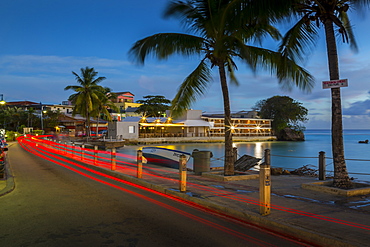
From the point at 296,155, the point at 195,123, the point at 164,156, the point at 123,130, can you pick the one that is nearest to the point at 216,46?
the point at 164,156

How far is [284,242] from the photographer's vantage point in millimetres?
5578

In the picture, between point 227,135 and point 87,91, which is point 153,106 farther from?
point 227,135

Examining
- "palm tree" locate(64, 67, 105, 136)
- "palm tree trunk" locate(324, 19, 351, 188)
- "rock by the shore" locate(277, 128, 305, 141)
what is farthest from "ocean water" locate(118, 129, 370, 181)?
"rock by the shore" locate(277, 128, 305, 141)

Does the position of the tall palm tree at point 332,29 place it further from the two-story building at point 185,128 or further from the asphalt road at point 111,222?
the two-story building at point 185,128

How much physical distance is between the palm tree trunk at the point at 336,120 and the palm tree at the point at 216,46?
4.28ft

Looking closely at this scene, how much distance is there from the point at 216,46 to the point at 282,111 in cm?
8178

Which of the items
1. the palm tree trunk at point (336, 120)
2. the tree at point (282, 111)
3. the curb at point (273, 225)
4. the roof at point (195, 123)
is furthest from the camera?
the tree at point (282, 111)

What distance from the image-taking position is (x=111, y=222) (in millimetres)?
6719

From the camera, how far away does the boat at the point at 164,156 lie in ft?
61.8

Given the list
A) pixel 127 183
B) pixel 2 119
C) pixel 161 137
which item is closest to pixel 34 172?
pixel 127 183

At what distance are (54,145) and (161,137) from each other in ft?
124

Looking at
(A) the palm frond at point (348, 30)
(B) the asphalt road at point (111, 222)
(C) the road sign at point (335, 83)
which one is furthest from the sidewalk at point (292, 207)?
(A) the palm frond at point (348, 30)

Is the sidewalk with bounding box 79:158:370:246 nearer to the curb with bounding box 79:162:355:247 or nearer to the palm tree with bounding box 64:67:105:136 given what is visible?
the curb with bounding box 79:162:355:247

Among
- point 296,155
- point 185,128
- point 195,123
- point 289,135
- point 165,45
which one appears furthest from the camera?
point 289,135
